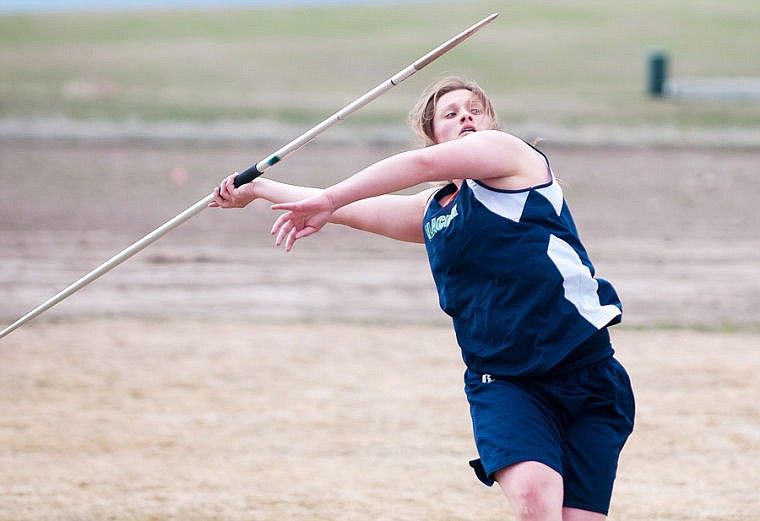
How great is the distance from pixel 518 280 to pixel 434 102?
0.71 meters

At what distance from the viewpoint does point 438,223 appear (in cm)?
359

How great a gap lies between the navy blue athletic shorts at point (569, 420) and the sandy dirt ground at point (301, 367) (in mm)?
1525

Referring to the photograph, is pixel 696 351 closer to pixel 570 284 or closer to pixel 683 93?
pixel 570 284

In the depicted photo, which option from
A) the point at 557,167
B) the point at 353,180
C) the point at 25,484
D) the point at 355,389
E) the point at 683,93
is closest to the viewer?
the point at 353,180

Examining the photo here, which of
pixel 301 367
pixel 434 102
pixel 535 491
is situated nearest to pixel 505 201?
pixel 434 102

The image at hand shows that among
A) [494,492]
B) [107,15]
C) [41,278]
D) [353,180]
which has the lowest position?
[494,492]

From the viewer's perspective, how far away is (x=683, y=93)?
28.0 m

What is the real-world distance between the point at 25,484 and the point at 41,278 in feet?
17.6

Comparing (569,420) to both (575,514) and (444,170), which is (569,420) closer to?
(575,514)

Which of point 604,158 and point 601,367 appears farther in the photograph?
point 604,158

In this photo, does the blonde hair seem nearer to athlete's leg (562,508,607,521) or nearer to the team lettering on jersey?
the team lettering on jersey

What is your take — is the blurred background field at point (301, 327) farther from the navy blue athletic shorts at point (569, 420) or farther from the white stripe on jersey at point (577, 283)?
the navy blue athletic shorts at point (569, 420)

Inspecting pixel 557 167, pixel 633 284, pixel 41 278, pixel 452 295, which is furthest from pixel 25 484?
pixel 557 167

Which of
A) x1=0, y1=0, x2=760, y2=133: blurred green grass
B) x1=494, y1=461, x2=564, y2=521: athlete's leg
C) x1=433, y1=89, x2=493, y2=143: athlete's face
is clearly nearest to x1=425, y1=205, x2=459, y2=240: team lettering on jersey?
x1=433, y1=89, x2=493, y2=143: athlete's face
